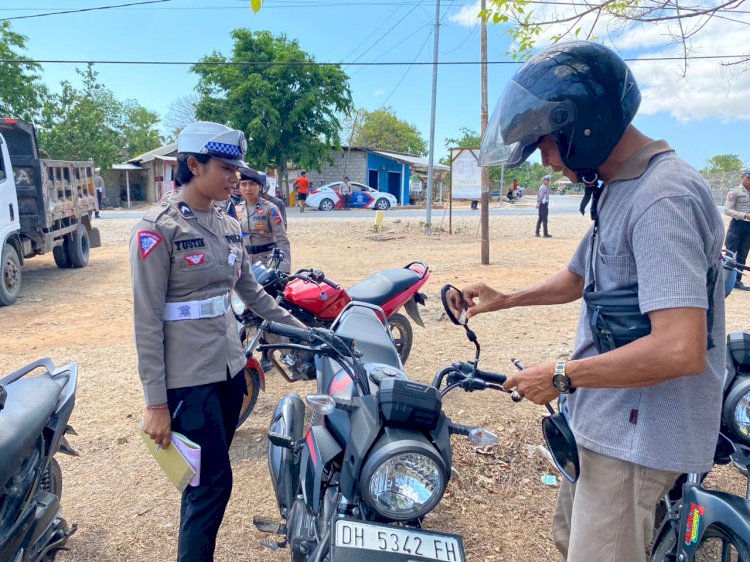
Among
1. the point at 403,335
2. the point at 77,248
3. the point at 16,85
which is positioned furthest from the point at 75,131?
the point at 403,335

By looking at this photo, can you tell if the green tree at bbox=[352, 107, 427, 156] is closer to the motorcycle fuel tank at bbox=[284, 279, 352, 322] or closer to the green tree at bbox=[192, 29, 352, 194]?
the green tree at bbox=[192, 29, 352, 194]

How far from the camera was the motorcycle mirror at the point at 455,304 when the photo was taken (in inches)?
86.4

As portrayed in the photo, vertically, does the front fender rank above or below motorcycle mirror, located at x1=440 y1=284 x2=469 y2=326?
below

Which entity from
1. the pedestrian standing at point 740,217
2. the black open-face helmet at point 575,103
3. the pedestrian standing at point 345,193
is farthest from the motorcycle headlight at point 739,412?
the pedestrian standing at point 345,193

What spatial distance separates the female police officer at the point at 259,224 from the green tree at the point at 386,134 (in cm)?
4809

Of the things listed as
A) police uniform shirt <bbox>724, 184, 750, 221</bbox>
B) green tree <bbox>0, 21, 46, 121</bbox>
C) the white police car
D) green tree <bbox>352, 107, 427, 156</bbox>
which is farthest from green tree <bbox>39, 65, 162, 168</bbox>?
police uniform shirt <bbox>724, 184, 750, 221</bbox>

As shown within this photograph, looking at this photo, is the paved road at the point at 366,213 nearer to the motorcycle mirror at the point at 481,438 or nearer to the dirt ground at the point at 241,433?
the dirt ground at the point at 241,433

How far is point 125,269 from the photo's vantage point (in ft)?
34.1

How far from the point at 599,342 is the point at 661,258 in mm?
320

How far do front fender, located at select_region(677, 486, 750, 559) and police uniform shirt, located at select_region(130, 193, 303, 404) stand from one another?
5.84ft

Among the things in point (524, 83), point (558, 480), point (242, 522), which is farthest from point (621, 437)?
point (242, 522)

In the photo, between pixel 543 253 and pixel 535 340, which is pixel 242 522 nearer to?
pixel 535 340

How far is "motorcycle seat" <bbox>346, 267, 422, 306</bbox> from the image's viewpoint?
14.3ft

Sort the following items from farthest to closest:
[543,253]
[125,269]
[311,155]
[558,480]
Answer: [311,155], [543,253], [125,269], [558,480]
